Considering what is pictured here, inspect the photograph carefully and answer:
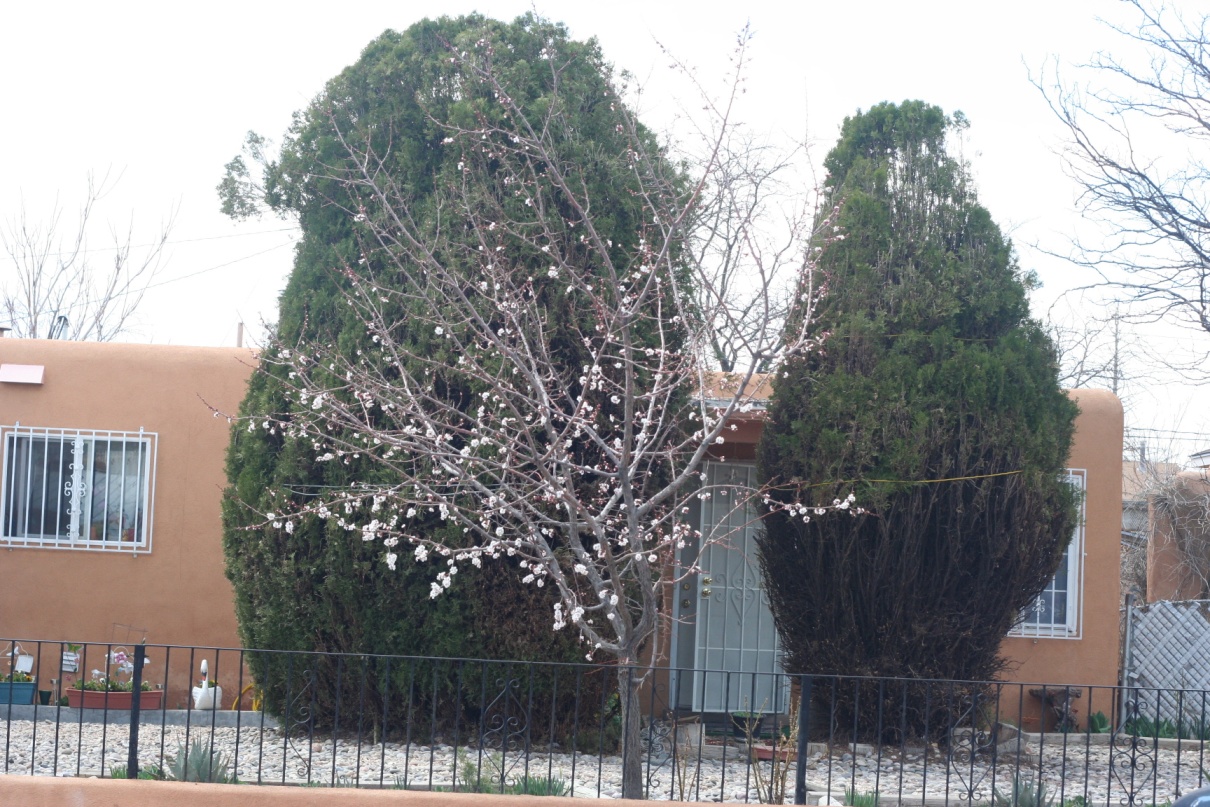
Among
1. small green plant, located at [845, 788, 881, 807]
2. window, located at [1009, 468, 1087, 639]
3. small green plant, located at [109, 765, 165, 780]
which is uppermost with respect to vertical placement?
window, located at [1009, 468, 1087, 639]

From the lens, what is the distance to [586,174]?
24.1ft

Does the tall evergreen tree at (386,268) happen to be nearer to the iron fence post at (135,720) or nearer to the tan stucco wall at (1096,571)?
the iron fence post at (135,720)

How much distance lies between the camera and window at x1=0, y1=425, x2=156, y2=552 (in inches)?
346

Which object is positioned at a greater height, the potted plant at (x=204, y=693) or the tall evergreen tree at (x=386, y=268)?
the tall evergreen tree at (x=386, y=268)

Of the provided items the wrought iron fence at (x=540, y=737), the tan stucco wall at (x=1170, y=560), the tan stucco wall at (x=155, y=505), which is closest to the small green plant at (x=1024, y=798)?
the wrought iron fence at (x=540, y=737)

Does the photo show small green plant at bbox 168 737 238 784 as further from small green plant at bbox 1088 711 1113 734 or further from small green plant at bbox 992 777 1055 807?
small green plant at bbox 1088 711 1113 734

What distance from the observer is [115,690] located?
8.14 metres

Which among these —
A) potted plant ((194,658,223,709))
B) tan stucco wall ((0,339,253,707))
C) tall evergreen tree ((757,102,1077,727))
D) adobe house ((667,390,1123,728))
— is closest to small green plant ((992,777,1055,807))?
tall evergreen tree ((757,102,1077,727))

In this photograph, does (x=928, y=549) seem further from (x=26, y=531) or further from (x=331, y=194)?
(x=26, y=531)

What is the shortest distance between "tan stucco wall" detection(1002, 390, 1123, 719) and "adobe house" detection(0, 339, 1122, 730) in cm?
1

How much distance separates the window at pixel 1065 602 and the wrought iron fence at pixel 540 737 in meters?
0.52

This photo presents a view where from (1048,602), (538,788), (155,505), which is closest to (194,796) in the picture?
(538,788)

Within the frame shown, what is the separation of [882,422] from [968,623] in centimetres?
139

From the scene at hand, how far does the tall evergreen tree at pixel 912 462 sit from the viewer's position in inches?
280
